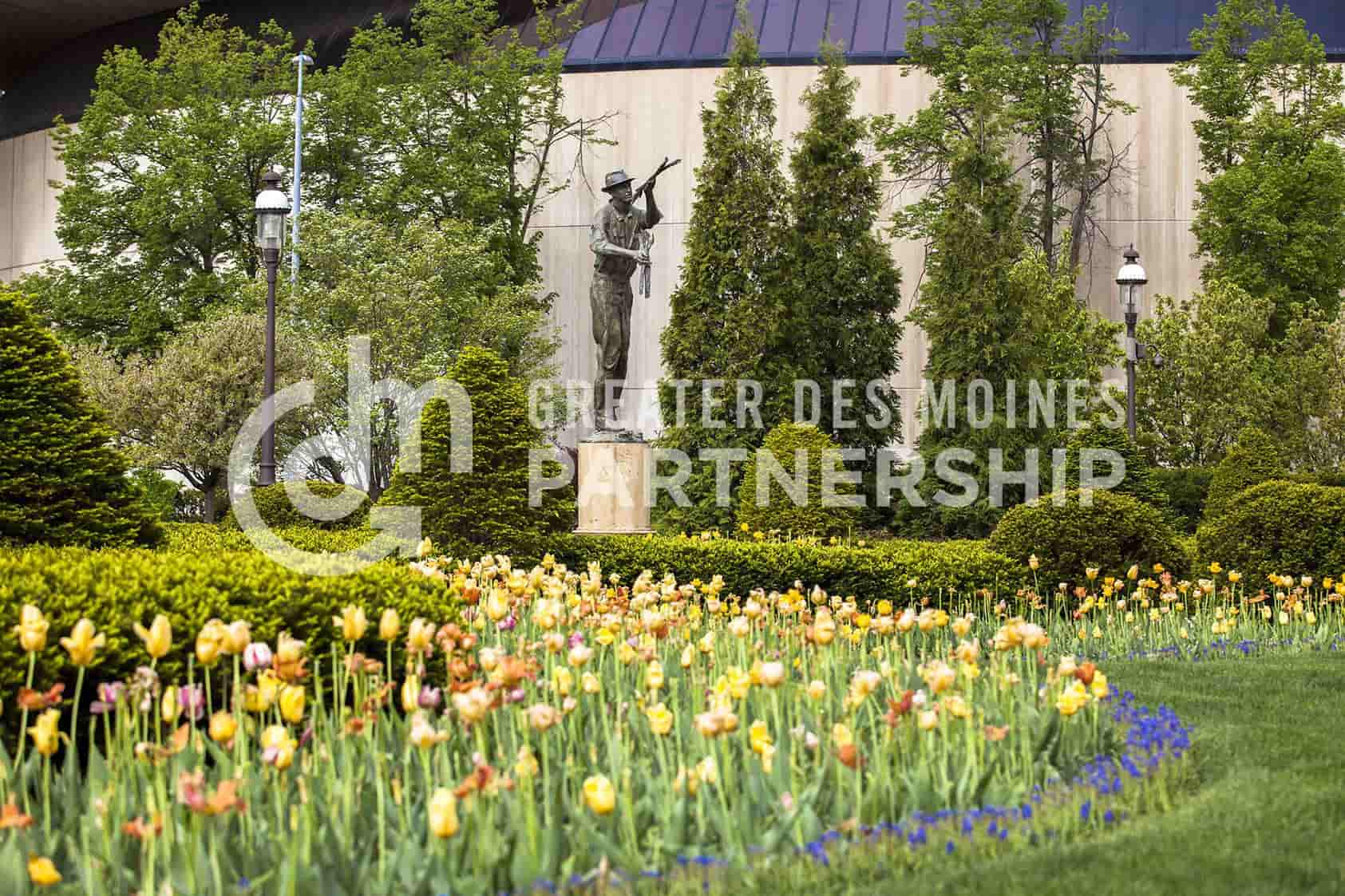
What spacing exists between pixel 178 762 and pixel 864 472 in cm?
1839

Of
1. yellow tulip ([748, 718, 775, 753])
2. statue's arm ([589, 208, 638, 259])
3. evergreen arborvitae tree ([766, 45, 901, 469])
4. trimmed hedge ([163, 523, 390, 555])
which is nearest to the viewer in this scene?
yellow tulip ([748, 718, 775, 753])

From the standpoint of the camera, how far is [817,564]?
12.0 m

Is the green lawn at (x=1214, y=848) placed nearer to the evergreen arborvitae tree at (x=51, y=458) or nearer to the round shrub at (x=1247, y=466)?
the evergreen arborvitae tree at (x=51, y=458)

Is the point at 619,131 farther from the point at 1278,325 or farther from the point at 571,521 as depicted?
the point at 571,521

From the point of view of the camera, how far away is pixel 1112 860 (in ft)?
13.0

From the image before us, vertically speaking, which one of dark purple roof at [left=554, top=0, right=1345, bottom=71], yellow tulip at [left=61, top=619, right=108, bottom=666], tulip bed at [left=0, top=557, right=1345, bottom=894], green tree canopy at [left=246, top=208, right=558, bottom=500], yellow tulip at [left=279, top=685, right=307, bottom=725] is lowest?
tulip bed at [left=0, top=557, right=1345, bottom=894]

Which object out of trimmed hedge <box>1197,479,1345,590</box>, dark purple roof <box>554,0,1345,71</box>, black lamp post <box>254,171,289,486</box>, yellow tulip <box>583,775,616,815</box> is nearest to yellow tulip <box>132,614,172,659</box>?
yellow tulip <box>583,775,616,815</box>

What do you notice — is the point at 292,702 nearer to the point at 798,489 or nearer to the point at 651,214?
the point at 798,489

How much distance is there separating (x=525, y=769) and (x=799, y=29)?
101 feet

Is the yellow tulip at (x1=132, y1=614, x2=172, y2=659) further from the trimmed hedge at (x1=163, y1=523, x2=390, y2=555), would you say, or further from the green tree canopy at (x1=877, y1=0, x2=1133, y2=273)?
the green tree canopy at (x1=877, y1=0, x2=1133, y2=273)

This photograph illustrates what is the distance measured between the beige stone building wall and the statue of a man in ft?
41.7

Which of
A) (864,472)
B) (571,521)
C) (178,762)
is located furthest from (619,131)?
(178,762)

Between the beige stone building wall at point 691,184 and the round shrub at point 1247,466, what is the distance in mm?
14082

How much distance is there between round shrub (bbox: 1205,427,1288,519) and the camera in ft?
54.9
